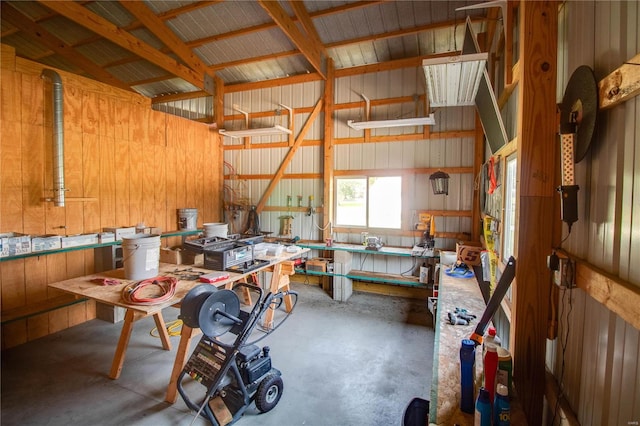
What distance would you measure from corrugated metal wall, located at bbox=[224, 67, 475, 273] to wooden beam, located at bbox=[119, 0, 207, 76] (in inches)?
36.9

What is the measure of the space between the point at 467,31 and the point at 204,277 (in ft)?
11.0

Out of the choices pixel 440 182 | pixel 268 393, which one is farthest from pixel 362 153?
pixel 268 393

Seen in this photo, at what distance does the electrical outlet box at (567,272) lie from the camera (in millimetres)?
1250

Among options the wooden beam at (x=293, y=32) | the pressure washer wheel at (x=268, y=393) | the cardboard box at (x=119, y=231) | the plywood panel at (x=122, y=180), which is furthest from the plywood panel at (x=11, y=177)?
the pressure washer wheel at (x=268, y=393)

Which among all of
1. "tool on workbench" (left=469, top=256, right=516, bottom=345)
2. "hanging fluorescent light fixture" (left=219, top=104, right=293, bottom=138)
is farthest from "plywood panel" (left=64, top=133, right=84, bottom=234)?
"tool on workbench" (left=469, top=256, right=516, bottom=345)

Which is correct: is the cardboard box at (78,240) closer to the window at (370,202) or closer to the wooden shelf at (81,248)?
the wooden shelf at (81,248)

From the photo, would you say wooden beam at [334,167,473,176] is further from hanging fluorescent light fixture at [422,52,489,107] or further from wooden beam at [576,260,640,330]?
wooden beam at [576,260,640,330]

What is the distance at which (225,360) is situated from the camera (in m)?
2.05

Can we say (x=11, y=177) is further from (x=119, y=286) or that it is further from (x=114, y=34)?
(x=114, y=34)

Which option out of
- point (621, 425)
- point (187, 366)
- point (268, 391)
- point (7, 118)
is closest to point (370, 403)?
point (268, 391)

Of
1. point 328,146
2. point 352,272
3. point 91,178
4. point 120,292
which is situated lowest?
point 352,272

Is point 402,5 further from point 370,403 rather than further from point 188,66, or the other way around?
point 370,403

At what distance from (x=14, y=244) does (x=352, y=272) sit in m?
4.34

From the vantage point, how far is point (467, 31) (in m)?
2.62
